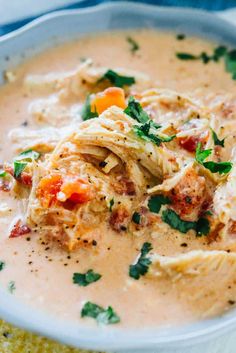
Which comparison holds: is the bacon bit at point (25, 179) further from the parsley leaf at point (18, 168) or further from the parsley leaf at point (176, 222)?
the parsley leaf at point (176, 222)

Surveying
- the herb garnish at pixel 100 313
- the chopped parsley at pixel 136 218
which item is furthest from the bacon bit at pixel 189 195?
the herb garnish at pixel 100 313

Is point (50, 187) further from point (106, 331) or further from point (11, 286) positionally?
point (106, 331)

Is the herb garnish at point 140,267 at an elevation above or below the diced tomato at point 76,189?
below

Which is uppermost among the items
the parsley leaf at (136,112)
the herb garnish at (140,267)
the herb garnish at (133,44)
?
the herb garnish at (133,44)

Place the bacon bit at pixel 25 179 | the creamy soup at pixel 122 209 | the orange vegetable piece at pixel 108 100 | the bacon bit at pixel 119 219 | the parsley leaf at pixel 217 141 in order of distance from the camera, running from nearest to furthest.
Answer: the creamy soup at pixel 122 209
the bacon bit at pixel 119 219
the bacon bit at pixel 25 179
the parsley leaf at pixel 217 141
the orange vegetable piece at pixel 108 100

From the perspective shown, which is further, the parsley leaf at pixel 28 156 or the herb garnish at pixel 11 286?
the parsley leaf at pixel 28 156

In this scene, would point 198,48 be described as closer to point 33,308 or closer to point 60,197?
point 60,197

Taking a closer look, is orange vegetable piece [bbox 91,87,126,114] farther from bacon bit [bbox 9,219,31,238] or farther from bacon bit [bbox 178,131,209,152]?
bacon bit [bbox 9,219,31,238]

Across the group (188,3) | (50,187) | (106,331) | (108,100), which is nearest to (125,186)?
(50,187)

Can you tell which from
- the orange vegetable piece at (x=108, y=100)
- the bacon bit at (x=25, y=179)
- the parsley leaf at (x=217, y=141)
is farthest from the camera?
the orange vegetable piece at (x=108, y=100)
